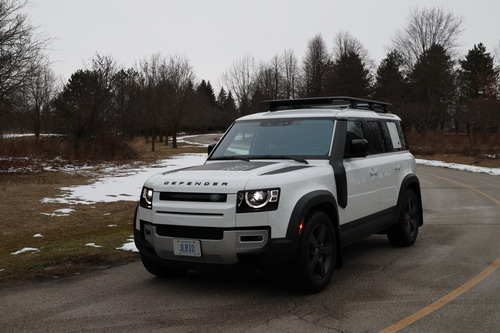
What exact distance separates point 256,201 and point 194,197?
64 centimetres

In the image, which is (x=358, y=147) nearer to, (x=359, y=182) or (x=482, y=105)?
(x=359, y=182)

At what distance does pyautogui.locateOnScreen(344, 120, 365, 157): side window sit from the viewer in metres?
5.93

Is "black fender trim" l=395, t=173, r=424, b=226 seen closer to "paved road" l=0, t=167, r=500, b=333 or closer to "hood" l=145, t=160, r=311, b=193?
"paved road" l=0, t=167, r=500, b=333

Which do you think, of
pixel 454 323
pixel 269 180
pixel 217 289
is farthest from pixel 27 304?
pixel 454 323

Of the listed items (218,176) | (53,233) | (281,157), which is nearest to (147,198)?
(218,176)

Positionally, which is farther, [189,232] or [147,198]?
[147,198]

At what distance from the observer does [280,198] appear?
4.63 meters

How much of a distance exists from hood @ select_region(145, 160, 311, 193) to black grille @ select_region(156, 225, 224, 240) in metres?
0.38

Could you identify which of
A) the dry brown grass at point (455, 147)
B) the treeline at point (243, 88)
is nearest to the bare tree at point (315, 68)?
the treeline at point (243, 88)

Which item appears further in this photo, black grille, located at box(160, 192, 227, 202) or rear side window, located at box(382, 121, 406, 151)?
rear side window, located at box(382, 121, 406, 151)

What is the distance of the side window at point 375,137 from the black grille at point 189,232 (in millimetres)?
2887

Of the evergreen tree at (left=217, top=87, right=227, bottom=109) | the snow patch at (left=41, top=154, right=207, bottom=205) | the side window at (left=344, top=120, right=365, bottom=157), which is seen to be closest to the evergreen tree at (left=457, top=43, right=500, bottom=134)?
the snow patch at (left=41, top=154, right=207, bottom=205)

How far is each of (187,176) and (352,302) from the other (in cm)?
213

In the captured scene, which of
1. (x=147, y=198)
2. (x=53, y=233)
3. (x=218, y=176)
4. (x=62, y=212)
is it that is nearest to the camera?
(x=218, y=176)
